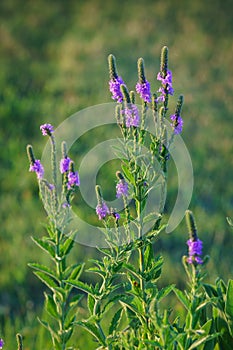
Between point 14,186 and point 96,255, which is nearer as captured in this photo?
point 96,255

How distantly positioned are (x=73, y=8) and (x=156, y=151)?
8.52m

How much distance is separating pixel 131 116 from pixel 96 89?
5489 mm

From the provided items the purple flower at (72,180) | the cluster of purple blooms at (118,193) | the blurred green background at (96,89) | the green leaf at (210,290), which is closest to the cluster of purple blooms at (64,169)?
the purple flower at (72,180)

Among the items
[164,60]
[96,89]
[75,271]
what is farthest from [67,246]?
[96,89]

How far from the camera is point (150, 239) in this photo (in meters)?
2.28

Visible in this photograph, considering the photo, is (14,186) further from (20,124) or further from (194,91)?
(194,91)

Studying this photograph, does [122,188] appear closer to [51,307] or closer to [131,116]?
[131,116]

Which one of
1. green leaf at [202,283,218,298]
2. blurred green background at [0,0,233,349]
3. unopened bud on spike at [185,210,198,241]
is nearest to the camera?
unopened bud on spike at [185,210,198,241]

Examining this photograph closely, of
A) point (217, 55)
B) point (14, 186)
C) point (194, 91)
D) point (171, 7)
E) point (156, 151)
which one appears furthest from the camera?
point (171, 7)

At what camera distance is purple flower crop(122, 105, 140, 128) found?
7.36 ft

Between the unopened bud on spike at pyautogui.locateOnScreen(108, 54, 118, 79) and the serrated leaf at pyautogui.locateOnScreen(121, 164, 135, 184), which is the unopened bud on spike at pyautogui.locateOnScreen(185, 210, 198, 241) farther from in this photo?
the unopened bud on spike at pyautogui.locateOnScreen(108, 54, 118, 79)

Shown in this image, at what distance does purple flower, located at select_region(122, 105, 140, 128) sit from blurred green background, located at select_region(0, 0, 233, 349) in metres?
1.72

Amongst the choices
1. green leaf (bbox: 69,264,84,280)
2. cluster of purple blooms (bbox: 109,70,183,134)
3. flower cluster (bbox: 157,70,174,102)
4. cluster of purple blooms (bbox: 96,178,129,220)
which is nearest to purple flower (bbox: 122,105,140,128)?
cluster of purple blooms (bbox: 109,70,183,134)

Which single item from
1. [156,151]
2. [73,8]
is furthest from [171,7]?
[156,151]
